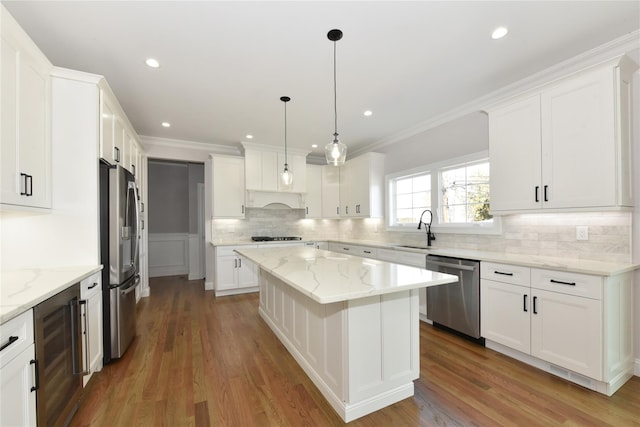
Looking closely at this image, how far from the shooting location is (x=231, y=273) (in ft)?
15.0

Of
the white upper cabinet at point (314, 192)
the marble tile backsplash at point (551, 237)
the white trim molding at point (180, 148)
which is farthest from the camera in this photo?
the white upper cabinet at point (314, 192)

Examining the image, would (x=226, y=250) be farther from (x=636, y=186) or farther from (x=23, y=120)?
(x=636, y=186)

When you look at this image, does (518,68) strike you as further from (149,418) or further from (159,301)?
(159,301)

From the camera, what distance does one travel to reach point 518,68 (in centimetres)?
256

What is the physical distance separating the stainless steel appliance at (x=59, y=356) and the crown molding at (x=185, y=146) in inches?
136

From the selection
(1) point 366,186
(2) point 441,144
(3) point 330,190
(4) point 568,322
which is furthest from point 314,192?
(4) point 568,322

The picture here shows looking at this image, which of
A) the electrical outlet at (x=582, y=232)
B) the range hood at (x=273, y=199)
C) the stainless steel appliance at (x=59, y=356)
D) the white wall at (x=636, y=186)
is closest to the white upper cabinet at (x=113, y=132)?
the stainless steel appliance at (x=59, y=356)

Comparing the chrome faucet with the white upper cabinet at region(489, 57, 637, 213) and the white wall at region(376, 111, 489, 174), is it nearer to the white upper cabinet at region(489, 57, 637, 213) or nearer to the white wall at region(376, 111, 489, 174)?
the white wall at region(376, 111, 489, 174)

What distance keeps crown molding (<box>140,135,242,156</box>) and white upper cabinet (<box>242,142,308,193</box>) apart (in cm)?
48

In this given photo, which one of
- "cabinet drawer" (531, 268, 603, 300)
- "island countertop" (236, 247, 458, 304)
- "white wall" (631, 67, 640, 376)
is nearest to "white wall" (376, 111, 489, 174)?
"white wall" (631, 67, 640, 376)

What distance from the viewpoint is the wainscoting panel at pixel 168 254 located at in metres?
6.36

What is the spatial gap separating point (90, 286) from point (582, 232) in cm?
404

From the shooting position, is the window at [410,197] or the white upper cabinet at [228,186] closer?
the window at [410,197]

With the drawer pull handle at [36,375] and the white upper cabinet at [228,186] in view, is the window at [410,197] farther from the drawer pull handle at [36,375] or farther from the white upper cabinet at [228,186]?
the drawer pull handle at [36,375]
